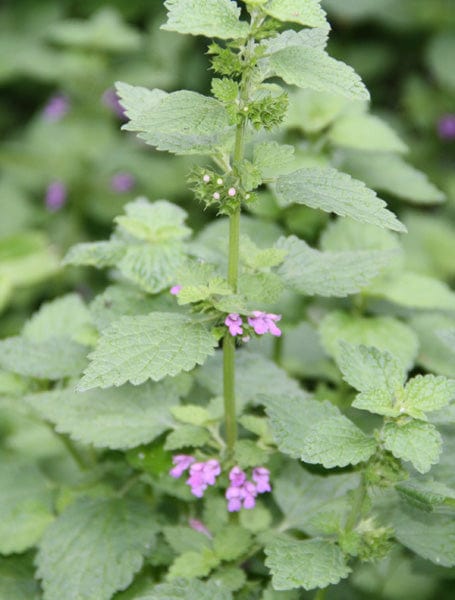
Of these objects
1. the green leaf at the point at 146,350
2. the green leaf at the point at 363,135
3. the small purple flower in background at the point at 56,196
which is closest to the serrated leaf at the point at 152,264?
the green leaf at the point at 146,350

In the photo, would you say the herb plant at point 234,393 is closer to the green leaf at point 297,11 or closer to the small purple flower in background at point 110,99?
the green leaf at point 297,11

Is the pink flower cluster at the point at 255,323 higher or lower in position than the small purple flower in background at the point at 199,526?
higher

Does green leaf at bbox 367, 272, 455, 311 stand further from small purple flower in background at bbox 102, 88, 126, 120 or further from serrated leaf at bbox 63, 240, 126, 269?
small purple flower in background at bbox 102, 88, 126, 120

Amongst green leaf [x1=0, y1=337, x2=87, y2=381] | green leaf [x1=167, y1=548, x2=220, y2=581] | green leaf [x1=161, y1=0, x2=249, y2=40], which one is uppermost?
green leaf [x1=161, y1=0, x2=249, y2=40]

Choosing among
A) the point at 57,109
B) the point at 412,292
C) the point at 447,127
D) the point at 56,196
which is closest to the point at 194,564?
the point at 412,292

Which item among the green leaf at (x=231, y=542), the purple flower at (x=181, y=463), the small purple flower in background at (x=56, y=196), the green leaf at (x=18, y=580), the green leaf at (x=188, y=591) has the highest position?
the purple flower at (x=181, y=463)

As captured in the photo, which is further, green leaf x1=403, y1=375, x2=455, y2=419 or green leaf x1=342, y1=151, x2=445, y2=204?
green leaf x1=342, y1=151, x2=445, y2=204

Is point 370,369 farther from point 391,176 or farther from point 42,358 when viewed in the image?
point 391,176

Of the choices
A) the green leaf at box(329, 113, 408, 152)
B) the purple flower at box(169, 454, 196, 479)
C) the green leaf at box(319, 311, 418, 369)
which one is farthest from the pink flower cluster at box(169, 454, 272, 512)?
the green leaf at box(329, 113, 408, 152)
